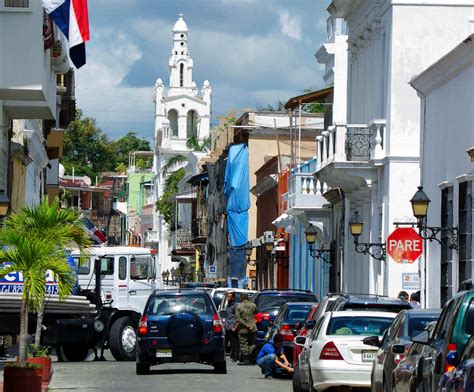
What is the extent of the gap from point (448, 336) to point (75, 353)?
24056mm

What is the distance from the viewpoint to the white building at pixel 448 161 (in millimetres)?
31844

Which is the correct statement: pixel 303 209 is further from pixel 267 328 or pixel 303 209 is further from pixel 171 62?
pixel 171 62

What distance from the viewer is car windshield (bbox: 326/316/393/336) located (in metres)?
22.9

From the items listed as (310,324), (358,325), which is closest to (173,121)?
(310,324)

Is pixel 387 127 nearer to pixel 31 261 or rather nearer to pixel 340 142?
pixel 340 142

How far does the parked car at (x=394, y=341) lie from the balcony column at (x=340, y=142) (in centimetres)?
2064

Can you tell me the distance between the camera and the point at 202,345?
3072 centimetres

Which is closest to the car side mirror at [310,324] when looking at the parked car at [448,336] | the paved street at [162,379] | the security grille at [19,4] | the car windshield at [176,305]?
the paved street at [162,379]

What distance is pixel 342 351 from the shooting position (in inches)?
879

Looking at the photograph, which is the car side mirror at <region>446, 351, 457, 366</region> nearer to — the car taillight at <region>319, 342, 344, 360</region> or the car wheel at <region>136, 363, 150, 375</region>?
the car taillight at <region>319, 342, 344, 360</region>

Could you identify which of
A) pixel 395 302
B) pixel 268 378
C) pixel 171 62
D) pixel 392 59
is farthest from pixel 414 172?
pixel 171 62

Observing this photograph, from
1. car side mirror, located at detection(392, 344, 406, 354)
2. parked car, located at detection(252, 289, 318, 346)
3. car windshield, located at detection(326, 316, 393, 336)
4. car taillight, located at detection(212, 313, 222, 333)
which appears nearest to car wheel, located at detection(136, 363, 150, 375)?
car taillight, located at detection(212, 313, 222, 333)

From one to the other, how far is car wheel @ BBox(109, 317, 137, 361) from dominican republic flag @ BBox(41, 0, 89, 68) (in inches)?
392

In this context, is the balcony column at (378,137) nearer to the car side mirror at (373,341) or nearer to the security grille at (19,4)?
the security grille at (19,4)
